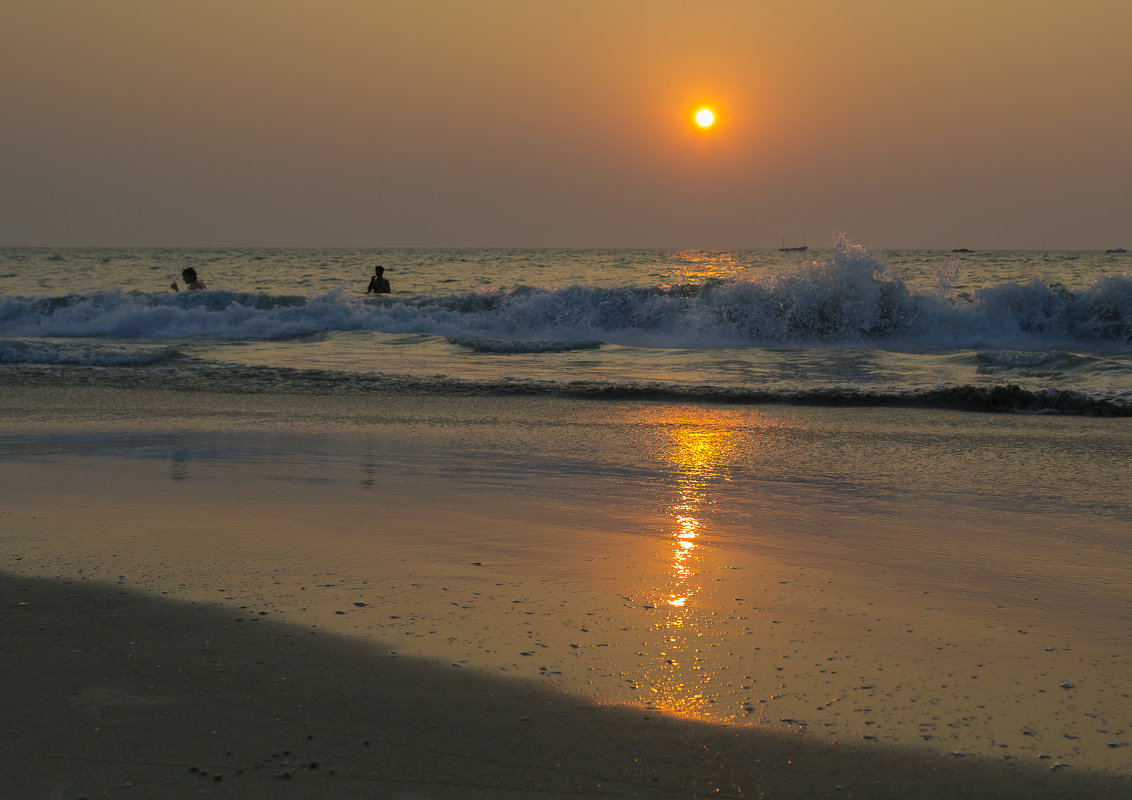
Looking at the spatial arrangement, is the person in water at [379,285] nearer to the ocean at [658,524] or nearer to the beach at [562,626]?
the ocean at [658,524]

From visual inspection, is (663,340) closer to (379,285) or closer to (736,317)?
(736,317)

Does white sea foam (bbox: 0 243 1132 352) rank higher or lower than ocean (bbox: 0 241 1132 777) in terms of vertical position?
higher

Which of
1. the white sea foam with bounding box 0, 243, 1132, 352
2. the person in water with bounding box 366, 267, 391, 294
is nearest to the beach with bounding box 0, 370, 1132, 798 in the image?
the white sea foam with bounding box 0, 243, 1132, 352

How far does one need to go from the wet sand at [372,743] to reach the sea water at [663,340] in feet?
23.7

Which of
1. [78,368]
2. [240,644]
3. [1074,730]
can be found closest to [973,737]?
[1074,730]

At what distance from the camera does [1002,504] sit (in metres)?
4.83

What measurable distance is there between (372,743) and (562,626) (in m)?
0.88

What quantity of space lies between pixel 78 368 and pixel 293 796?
11184 mm

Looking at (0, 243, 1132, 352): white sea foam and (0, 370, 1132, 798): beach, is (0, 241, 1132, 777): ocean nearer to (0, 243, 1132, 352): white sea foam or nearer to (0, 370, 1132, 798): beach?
(0, 370, 1132, 798): beach

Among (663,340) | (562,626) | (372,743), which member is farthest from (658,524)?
(663,340)

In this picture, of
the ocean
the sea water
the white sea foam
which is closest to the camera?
the ocean

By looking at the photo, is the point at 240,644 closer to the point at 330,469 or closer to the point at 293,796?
the point at 293,796

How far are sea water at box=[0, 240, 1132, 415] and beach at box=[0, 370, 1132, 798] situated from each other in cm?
427

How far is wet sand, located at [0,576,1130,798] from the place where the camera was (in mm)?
2010
